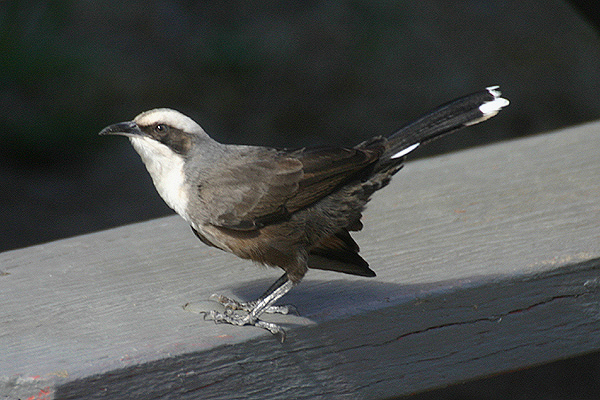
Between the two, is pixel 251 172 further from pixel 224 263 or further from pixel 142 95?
pixel 142 95

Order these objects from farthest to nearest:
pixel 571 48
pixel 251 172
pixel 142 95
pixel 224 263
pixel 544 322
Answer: pixel 571 48, pixel 142 95, pixel 224 263, pixel 251 172, pixel 544 322

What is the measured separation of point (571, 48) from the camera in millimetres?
8320

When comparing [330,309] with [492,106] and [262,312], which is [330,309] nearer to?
[262,312]

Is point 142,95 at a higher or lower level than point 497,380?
higher

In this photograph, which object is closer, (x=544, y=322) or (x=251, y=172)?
(x=544, y=322)

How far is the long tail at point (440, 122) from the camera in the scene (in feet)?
7.62

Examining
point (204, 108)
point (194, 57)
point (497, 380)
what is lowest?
point (497, 380)

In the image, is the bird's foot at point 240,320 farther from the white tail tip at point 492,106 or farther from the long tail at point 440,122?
the white tail tip at point 492,106

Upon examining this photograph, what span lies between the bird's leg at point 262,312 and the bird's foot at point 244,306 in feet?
0.03

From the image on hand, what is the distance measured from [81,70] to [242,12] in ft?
6.17

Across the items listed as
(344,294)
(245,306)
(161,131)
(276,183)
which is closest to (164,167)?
(161,131)

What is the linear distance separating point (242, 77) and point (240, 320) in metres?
5.76

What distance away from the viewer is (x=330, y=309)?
1.97 meters

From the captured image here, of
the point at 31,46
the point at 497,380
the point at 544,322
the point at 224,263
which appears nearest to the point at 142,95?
the point at 31,46
